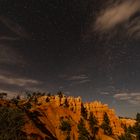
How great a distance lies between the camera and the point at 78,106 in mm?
144250

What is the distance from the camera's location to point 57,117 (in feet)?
347

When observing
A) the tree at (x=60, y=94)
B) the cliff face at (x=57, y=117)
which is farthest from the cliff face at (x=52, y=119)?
the tree at (x=60, y=94)

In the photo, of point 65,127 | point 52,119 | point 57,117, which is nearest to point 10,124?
point 65,127

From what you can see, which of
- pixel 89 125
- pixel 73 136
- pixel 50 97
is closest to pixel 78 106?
pixel 50 97

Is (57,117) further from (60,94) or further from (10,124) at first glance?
(10,124)

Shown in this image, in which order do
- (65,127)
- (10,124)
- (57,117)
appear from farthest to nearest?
(57,117) < (65,127) < (10,124)

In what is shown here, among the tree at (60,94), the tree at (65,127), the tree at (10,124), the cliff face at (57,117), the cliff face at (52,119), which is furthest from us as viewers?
the tree at (60,94)

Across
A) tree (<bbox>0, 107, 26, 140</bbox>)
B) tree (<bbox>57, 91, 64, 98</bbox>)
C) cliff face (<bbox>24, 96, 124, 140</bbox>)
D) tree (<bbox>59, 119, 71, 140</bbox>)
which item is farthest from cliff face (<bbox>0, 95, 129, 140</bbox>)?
tree (<bbox>0, 107, 26, 140</bbox>)

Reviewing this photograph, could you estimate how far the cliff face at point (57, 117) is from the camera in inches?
3204

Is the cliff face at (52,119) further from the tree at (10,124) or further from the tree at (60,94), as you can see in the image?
the tree at (10,124)

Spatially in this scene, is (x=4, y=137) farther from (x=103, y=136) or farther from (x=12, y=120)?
(x=103, y=136)

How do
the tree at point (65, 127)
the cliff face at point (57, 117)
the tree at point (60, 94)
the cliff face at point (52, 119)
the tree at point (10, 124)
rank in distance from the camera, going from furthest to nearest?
the tree at point (60, 94), the tree at point (65, 127), the cliff face at point (57, 117), the cliff face at point (52, 119), the tree at point (10, 124)

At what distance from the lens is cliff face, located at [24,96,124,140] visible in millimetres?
81381

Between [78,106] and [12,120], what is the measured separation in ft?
346
